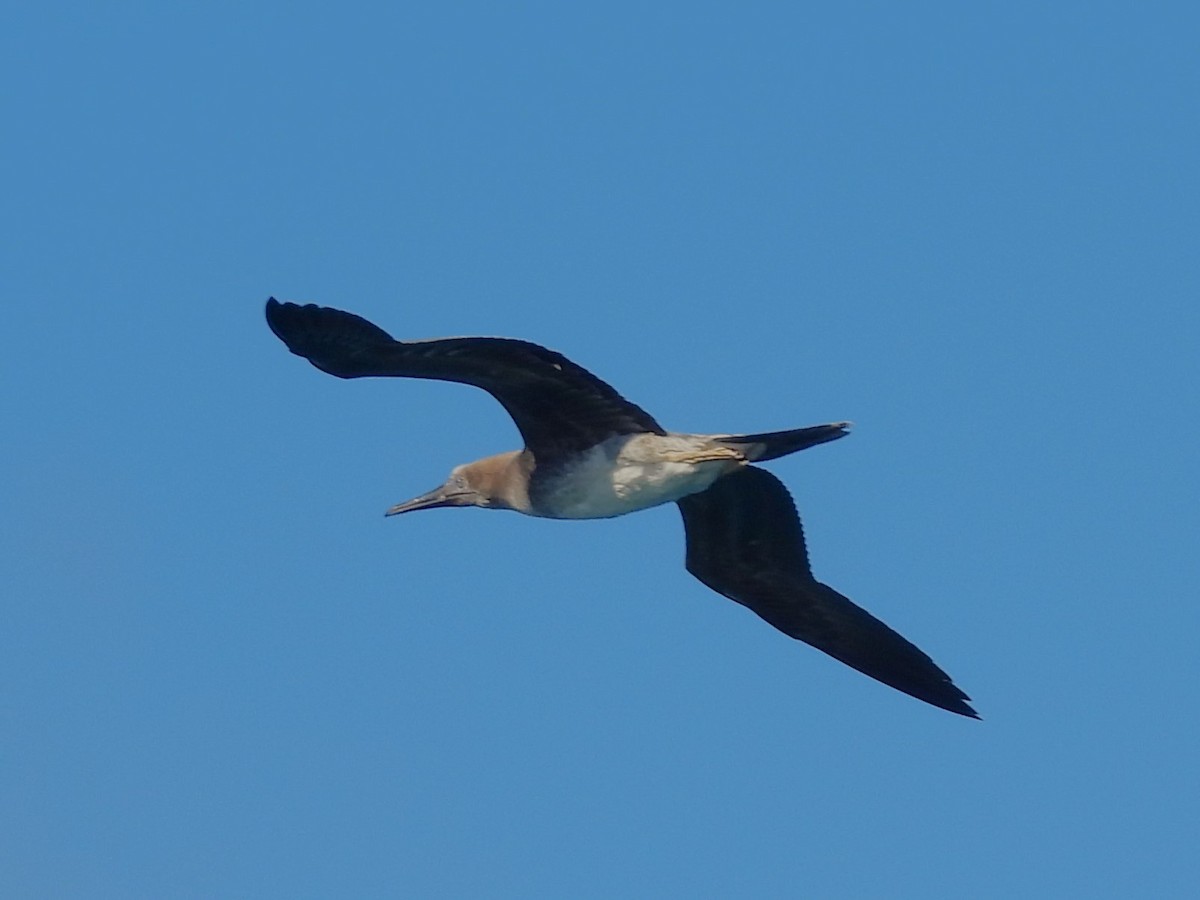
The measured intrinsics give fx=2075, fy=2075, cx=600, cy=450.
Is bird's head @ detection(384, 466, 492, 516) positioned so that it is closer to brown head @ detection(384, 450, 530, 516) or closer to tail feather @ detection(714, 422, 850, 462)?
brown head @ detection(384, 450, 530, 516)

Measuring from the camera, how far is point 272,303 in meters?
10.8

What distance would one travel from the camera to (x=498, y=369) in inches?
452

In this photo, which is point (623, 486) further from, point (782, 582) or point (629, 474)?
point (782, 582)

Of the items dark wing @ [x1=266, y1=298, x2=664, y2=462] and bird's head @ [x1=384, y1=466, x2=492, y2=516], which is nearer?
dark wing @ [x1=266, y1=298, x2=664, y2=462]

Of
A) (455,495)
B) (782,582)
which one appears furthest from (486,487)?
(782,582)

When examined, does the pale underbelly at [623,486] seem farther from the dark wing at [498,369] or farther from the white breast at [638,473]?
the dark wing at [498,369]

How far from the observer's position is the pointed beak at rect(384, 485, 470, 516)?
1344cm

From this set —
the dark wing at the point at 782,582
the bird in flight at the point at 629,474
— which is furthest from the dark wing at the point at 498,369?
the dark wing at the point at 782,582

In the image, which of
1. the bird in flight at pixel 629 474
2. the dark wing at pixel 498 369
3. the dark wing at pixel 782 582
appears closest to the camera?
the dark wing at pixel 498 369

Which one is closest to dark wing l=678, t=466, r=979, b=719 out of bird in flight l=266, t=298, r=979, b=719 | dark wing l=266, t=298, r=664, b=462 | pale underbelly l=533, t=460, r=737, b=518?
bird in flight l=266, t=298, r=979, b=719

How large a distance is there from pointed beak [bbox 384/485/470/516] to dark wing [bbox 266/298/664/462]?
1.11 m

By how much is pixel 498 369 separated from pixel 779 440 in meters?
1.66

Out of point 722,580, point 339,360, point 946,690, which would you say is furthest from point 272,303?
point 946,690

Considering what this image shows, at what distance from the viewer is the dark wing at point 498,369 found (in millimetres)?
10742
